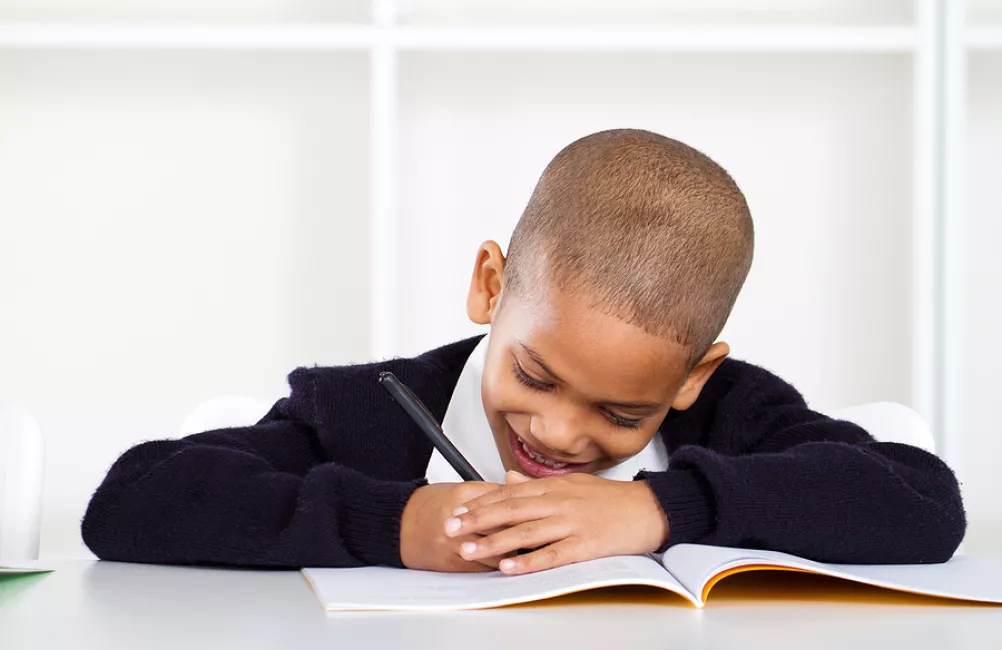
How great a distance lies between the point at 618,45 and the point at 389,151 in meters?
0.47

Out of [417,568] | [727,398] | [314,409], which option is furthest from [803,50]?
[417,568]

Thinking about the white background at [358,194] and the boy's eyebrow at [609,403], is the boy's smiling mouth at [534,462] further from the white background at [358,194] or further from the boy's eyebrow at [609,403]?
the white background at [358,194]

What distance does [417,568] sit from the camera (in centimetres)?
81

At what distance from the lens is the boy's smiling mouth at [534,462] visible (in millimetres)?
1107

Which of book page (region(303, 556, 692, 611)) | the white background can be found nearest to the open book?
book page (region(303, 556, 692, 611))

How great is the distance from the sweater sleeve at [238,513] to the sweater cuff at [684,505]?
0.19m

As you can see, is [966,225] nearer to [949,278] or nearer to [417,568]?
[949,278]

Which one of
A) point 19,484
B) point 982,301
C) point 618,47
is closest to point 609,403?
point 19,484

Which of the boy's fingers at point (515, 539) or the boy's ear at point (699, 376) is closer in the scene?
the boy's fingers at point (515, 539)

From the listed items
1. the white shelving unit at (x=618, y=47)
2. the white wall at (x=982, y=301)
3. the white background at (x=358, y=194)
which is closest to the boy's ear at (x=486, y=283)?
the white shelving unit at (x=618, y=47)

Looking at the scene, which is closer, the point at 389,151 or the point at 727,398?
the point at 727,398

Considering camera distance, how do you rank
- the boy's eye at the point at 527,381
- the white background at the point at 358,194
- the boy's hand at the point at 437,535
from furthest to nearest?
the white background at the point at 358,194 → the boy's eye at the point at 527,381 → the boy's hand at the point at 437,535

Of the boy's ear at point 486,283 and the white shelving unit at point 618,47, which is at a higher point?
the white shelving unit at point 618,47

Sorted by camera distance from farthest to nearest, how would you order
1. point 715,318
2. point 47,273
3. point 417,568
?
point 47,273 → point 715,318 → point 417,568
